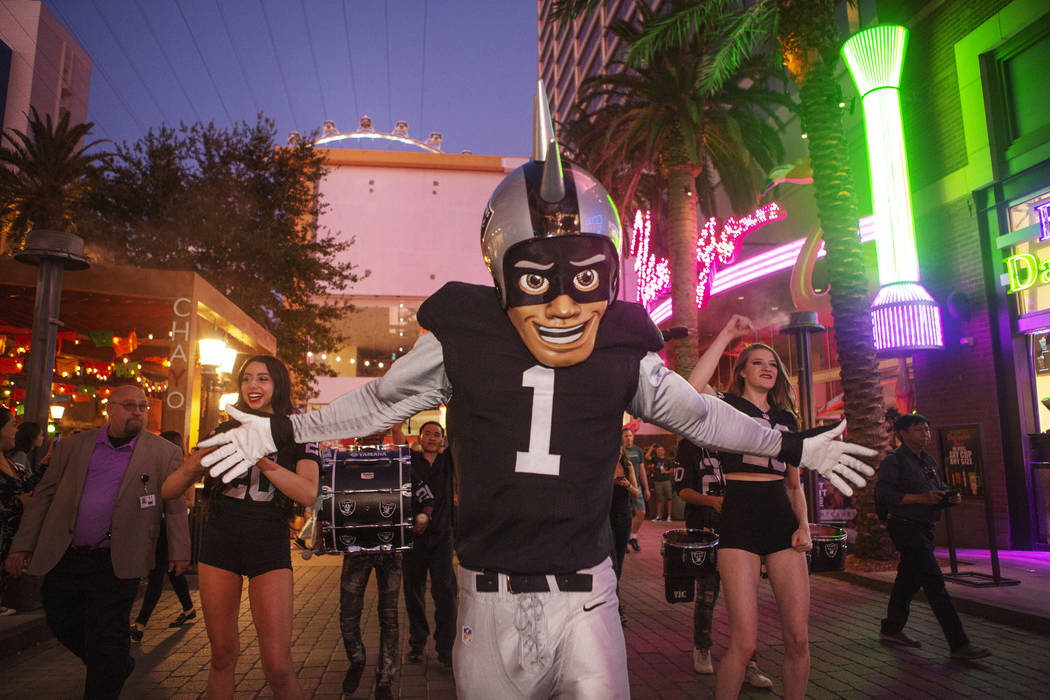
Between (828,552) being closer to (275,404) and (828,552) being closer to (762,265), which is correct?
(275,404)

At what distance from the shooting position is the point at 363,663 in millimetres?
5191

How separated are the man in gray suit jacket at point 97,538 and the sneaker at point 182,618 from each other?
3182 mm

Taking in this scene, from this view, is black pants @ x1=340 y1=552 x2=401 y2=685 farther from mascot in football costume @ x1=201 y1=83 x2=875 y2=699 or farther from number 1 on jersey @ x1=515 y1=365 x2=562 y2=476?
number 1 on jersey @ x1=515 y1=365 x2=562 y2=476

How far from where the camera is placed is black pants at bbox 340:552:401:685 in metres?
5.03

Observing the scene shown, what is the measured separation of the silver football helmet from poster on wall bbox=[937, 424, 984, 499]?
37.7 ft

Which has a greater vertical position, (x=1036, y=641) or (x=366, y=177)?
(x=366, y=177)

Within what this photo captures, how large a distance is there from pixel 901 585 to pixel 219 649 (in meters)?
5.45

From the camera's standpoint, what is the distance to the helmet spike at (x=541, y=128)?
2381 mm

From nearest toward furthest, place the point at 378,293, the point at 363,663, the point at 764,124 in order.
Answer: the point at 363,663
the point at 764,124
the point at 378,293

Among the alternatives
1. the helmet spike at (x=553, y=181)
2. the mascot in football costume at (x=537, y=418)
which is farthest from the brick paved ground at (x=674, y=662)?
the helmet spike at (x=553, y=181)

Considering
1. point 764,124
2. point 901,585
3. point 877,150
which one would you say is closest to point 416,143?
point 764,124

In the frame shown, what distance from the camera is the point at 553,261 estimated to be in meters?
2.27

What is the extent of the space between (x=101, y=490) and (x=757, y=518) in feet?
12.9

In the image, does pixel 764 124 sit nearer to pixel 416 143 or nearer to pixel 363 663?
pixel 363 663
